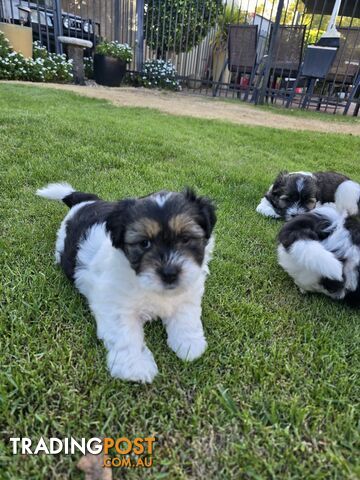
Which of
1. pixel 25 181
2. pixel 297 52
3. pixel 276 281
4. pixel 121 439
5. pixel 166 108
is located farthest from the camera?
pixel 297 52

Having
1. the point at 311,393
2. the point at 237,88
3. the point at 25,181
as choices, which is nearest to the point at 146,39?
the point at 237,88

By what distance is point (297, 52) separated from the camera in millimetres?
12078

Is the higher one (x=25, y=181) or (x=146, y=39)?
(x=146, y=39)

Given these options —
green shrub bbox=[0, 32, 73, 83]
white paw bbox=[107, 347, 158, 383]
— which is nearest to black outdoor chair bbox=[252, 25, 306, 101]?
green shrub bbox=[0, 32, 73, 83]

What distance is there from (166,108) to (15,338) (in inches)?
345

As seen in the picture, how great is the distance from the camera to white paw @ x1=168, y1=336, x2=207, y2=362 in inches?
78.0

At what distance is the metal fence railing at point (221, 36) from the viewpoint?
1202cm

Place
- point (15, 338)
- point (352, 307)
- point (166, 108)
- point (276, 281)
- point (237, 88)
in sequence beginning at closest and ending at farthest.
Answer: point (15, 338), point (352, 307), point (276, 281), point (166, 108), point (237, 88)

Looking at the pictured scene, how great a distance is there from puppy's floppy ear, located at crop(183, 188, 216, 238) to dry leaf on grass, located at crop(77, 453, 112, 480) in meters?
1.24

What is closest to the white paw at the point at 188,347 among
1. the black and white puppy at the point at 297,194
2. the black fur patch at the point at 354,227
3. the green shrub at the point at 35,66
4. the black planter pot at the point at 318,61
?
the black fur patch at the point at 354,227

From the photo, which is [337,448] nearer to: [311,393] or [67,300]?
[311,393]

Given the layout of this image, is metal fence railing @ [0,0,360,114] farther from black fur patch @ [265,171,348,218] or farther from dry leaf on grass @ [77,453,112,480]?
dry leaf on grass @ [77,453,112,480]

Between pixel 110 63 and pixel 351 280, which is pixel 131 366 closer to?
pixel 351 280

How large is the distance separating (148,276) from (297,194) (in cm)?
311
